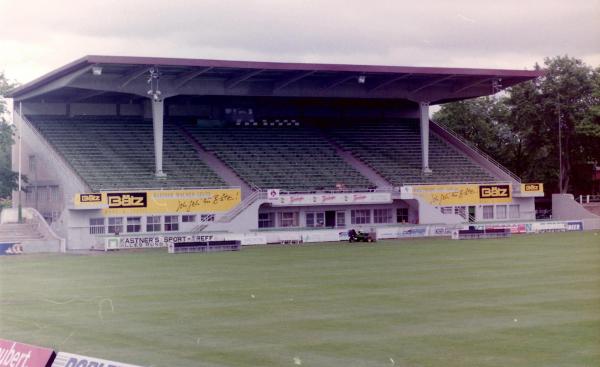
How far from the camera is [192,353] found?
21.1 meters

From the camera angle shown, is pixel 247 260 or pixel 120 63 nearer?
pixel 247 260

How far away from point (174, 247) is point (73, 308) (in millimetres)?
26127

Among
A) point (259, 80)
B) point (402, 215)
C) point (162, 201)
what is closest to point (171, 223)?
point (162, 201)

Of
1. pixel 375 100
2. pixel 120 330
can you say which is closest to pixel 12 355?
pixel 120 330

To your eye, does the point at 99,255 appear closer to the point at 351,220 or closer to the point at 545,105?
the point at 351,220

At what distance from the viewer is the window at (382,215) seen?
75.9m

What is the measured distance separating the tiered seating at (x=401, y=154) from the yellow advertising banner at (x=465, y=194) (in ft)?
4.08

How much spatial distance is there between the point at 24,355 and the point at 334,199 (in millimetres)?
56516

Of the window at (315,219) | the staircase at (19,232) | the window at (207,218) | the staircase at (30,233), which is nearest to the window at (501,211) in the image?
the window at (315,219)

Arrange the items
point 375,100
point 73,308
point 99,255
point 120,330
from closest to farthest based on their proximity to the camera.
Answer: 1. point 120,330
2. point 73,308
3. point 99,255
4. point 375,100

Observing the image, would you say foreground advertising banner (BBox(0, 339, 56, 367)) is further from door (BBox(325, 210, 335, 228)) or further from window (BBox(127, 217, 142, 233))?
door (BBox(325, 210, 335, 228))

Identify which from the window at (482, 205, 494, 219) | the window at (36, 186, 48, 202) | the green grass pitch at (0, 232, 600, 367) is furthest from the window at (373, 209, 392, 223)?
the green grass pitch at (0, 232, 600, 367)

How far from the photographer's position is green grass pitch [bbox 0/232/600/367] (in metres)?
20.9

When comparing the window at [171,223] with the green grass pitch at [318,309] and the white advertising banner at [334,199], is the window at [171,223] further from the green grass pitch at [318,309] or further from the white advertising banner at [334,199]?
the green grass pitch at [318,309]
